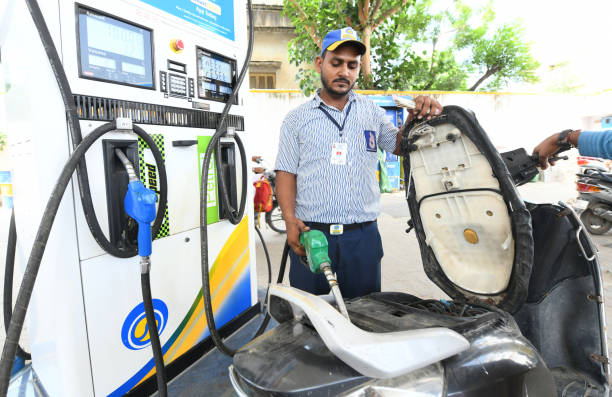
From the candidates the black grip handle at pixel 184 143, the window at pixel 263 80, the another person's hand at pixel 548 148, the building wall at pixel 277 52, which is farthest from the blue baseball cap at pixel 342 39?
the window at pixel 263 80

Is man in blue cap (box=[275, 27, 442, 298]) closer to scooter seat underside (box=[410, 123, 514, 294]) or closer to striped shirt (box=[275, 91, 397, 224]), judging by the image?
striped shirt (box=[275, 91, 397, 224])

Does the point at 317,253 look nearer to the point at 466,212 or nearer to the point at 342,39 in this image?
the point at 466,212

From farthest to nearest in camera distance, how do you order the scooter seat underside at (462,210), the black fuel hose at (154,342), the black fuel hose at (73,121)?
the black fuel hose at (154,342) < the scooter seat underside at (462,210) < the black fuel hose at (73,121)

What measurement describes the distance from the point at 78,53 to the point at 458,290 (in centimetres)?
198

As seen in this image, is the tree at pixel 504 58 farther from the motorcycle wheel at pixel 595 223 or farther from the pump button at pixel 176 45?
the pump button at pixel 176 45

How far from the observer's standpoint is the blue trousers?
7.20ft

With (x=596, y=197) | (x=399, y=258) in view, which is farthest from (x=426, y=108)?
(x=596, y=197)

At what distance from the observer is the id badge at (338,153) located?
2.17 metres

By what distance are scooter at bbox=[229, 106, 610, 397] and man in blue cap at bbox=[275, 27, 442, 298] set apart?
16.9 inches

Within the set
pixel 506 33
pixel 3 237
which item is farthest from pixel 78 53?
pixel 506 33

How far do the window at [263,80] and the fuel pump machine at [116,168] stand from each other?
1829cm

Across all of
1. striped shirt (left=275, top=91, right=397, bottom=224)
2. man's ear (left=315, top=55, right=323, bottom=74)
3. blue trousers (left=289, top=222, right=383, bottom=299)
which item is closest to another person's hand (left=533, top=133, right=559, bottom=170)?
striped shirt (left=275, top=91, right=397, bottom=224)

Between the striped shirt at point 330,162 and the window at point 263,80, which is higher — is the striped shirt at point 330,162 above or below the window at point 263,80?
below

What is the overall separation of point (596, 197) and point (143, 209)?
6465mm
